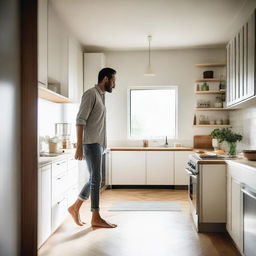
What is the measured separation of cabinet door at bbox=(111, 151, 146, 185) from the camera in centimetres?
505

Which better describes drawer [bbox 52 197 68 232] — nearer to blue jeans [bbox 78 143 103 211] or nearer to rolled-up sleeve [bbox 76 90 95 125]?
blue jeans [bbox 78 143 103 211]

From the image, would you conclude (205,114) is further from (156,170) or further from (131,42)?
(131,42)

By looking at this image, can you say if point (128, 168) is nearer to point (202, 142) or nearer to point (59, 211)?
point (202, 142)

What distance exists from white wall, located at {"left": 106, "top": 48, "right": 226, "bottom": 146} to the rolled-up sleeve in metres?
2.55

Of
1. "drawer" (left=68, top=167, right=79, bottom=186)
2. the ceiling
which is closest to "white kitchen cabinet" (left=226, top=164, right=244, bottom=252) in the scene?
"drawer" (left=68, top=167, right=79, bottom=186)

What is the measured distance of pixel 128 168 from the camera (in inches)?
200

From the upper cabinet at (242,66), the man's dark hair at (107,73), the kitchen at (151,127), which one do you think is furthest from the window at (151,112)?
the man's dark hair at (107,73)

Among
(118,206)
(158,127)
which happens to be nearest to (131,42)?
(158,127)

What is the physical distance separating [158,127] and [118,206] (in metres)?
2.00

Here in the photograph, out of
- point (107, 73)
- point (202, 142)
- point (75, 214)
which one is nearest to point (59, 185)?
point (75, 214)

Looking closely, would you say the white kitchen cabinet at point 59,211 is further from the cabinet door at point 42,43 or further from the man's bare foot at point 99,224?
the cabinet door at point 42,43

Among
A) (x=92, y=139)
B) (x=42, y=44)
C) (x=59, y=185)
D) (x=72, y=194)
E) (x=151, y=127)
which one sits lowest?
(x=72, y=194)

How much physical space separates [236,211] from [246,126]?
168 cm

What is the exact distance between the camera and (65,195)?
128 inches
